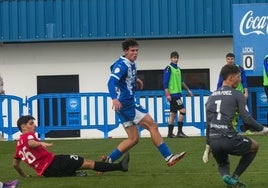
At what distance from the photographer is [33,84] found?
976 inches

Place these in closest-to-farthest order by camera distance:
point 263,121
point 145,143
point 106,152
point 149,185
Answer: point 149,185, point 106,152, point 145,143, point 263,121

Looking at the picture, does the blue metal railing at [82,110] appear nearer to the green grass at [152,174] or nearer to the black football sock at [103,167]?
the green grass at [152,174]

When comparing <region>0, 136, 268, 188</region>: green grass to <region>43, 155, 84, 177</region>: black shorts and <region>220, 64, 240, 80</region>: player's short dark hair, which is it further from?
<region>220, 64, 240, 80</region>: player's short dark hair

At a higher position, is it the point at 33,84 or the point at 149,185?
the point at 33,84

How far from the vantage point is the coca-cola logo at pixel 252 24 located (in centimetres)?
2128

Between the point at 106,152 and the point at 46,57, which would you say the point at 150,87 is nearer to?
the point at 46,57

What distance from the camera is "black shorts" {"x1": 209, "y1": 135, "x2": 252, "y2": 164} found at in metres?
9.19

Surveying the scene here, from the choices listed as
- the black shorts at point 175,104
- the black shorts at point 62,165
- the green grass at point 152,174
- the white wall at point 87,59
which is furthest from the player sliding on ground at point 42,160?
the white wall at point 87,59

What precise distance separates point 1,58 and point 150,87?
460 centimetres

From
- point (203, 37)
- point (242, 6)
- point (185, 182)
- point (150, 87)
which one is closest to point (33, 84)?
point (150, 87)

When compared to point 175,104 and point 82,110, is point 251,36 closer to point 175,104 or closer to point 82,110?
point 175,104

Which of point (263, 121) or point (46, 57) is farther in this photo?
point (46, 57)

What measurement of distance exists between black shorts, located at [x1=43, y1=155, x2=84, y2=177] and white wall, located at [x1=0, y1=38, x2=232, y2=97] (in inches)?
552

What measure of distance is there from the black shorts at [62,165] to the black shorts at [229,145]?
2189 mm
